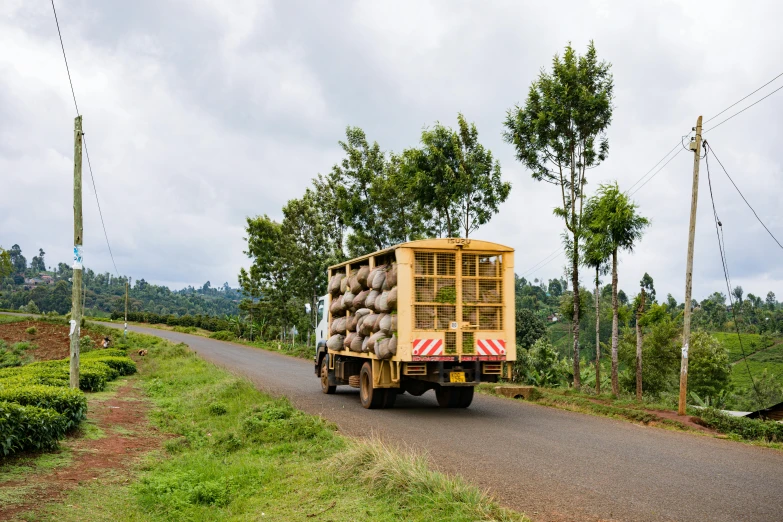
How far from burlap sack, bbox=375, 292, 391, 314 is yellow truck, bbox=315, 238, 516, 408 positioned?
0.07ft

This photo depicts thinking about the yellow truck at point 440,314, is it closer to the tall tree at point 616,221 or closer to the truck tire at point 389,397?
the truck tire at point 389,397

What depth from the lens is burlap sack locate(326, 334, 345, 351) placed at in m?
15.6

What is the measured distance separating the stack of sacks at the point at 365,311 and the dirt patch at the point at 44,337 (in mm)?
25348

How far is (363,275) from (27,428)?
7688mm

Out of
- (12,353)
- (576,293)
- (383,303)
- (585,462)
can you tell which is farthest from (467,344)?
(12,353)

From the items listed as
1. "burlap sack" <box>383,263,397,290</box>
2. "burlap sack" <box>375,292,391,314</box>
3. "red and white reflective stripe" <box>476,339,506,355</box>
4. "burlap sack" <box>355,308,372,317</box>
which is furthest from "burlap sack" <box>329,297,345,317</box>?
"red and white reflective stripe" <box>476,339,506,355</box>

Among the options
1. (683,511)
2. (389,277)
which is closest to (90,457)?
(389,277)

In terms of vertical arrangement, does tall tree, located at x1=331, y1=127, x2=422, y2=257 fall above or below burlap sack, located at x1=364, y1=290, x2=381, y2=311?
above

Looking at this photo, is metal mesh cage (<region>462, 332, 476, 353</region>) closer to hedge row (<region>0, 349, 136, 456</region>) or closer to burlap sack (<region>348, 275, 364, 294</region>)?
burlap sack (<region>348, 275, 364, 294</region>)

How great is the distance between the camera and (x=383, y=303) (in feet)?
41.9

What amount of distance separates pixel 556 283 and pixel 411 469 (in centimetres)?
10730

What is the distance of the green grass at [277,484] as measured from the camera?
580 centimetres

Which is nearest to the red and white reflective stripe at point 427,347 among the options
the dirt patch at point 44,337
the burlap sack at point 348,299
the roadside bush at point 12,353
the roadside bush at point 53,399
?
the burlap sack at point 348,299

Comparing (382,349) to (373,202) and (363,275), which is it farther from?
(373,202)
